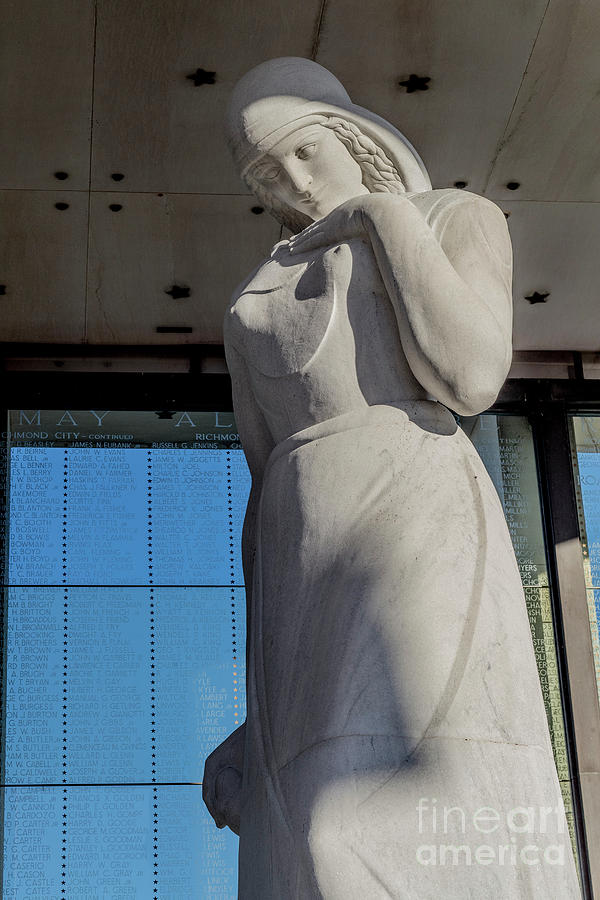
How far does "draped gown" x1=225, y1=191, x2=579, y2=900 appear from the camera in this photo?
2.44m

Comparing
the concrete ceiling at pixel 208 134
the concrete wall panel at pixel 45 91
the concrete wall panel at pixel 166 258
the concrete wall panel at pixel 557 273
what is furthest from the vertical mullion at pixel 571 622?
the concrete wall panel at pixel 45 91

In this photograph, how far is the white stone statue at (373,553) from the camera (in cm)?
245

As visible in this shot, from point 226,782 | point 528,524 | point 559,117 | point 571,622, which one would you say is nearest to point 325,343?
point 226,782

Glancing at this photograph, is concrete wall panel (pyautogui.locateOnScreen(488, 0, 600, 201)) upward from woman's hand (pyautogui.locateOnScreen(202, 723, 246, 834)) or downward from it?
upward

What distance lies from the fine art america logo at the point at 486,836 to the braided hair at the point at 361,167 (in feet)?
4.95

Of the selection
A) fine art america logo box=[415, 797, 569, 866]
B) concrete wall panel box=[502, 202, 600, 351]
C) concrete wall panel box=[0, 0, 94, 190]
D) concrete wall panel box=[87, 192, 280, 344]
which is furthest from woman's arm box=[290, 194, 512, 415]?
concrete wall panel box=[502, 202, 600, 351]

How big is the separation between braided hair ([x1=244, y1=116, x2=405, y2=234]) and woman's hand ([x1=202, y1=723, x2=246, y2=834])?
1.24 meters

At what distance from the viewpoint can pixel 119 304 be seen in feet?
26.7

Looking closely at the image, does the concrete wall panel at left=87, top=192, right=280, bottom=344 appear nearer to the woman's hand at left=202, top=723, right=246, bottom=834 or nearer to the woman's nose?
the woman's nose

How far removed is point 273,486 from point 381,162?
89 centimetres

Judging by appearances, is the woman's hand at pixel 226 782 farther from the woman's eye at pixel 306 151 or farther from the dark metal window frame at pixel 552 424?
the dark metal window frame at pixel 552 424

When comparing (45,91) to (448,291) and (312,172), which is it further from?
(448,291)

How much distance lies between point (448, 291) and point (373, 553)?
559mm

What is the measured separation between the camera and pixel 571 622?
8.32m
